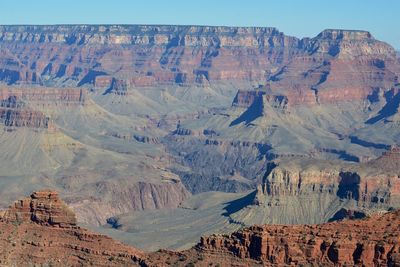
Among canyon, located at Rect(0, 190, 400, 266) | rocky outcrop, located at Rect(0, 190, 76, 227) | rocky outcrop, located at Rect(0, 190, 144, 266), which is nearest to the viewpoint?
canyon, located at Rect(0, 190, 400, 266)

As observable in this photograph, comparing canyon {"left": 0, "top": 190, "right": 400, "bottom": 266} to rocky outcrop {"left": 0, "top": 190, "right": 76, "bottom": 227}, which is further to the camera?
rocky outcrop {"left": 0, "top": 190, "right": 76, "bottom": 227}

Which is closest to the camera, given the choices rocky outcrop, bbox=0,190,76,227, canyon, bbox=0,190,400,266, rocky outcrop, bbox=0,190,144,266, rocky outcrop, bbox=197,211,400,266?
rocky outcrop, bbox=197,211,400,266

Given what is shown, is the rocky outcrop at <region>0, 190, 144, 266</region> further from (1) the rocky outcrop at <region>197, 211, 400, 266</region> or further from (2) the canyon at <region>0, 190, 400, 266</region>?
(1) the rocky outcrop at <region>197, 211, 400, 266</region>

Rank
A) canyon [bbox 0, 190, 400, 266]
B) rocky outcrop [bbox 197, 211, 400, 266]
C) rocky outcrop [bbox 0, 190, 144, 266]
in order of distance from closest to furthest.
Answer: rocky outcrop [bbox 197, 211, 400, 266] < canyon [bbox 0, 190, 400, 266] < rocky outcrop [bbox 0, 190, 144, 266]

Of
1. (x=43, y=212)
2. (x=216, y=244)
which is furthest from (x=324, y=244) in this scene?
(x=43, y=212)

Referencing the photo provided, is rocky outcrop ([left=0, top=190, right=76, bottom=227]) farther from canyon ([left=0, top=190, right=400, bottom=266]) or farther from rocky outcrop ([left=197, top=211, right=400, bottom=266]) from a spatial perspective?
rocky outcrop ([left=197, top=211, right=400, bottom=266])

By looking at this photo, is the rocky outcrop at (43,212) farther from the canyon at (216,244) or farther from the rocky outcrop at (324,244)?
the rocky outcrop at (324,244)

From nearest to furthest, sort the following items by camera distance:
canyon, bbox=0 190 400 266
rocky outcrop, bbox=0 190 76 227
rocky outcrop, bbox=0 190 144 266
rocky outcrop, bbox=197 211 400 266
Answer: rocky outcrop, bbox=197 211 400 266 → canyon, bbox=0 190 400 266 → rocky outcrop, bbox=0 190 144 266 → rocky outcrop, bbox=0 190 76 227

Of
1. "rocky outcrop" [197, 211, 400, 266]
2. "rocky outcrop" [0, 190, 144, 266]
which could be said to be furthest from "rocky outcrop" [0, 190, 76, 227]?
"rocky outcrop" [197, 211, 400, 266]

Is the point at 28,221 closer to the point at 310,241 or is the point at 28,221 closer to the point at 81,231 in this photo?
the point at 81,231
